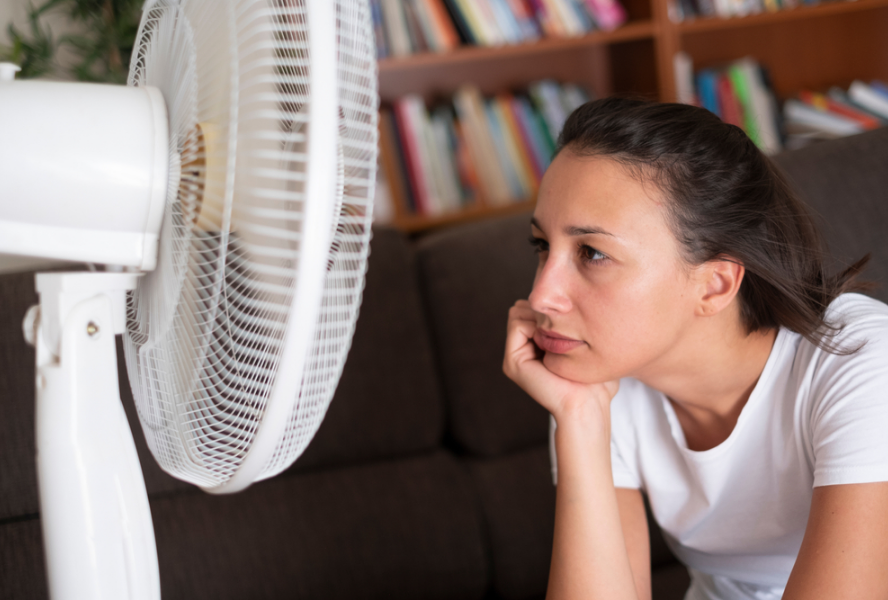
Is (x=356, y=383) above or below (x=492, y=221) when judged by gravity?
below

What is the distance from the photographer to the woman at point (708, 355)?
78 cm

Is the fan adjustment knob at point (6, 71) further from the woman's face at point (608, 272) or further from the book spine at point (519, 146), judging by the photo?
the book spine at point (519, 146)

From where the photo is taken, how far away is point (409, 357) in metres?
1.33

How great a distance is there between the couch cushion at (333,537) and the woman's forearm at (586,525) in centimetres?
41

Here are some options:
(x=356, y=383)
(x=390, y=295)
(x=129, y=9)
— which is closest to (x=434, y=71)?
(x=129, y=9)

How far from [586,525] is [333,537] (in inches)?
21.0

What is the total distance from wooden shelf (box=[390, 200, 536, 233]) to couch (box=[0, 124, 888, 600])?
571mm

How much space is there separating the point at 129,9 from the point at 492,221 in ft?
3.10

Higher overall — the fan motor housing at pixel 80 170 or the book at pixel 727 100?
the book at pixel 727 100

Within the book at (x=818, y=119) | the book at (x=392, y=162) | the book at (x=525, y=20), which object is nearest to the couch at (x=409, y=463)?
the book at (x=392, y=162)

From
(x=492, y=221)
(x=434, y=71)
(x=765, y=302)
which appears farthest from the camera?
(x=434, y=71)

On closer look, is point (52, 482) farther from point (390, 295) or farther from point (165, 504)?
point (390, 295)

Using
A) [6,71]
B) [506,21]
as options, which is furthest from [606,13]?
[6,71]

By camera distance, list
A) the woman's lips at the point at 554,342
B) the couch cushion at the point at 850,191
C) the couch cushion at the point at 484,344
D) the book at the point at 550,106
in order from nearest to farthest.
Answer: the woman's lips at the point at 554,342 → the couch cushion at the point at 850,191 → the couch cushion at the point at 484,344 → the book at the point at 550,106
